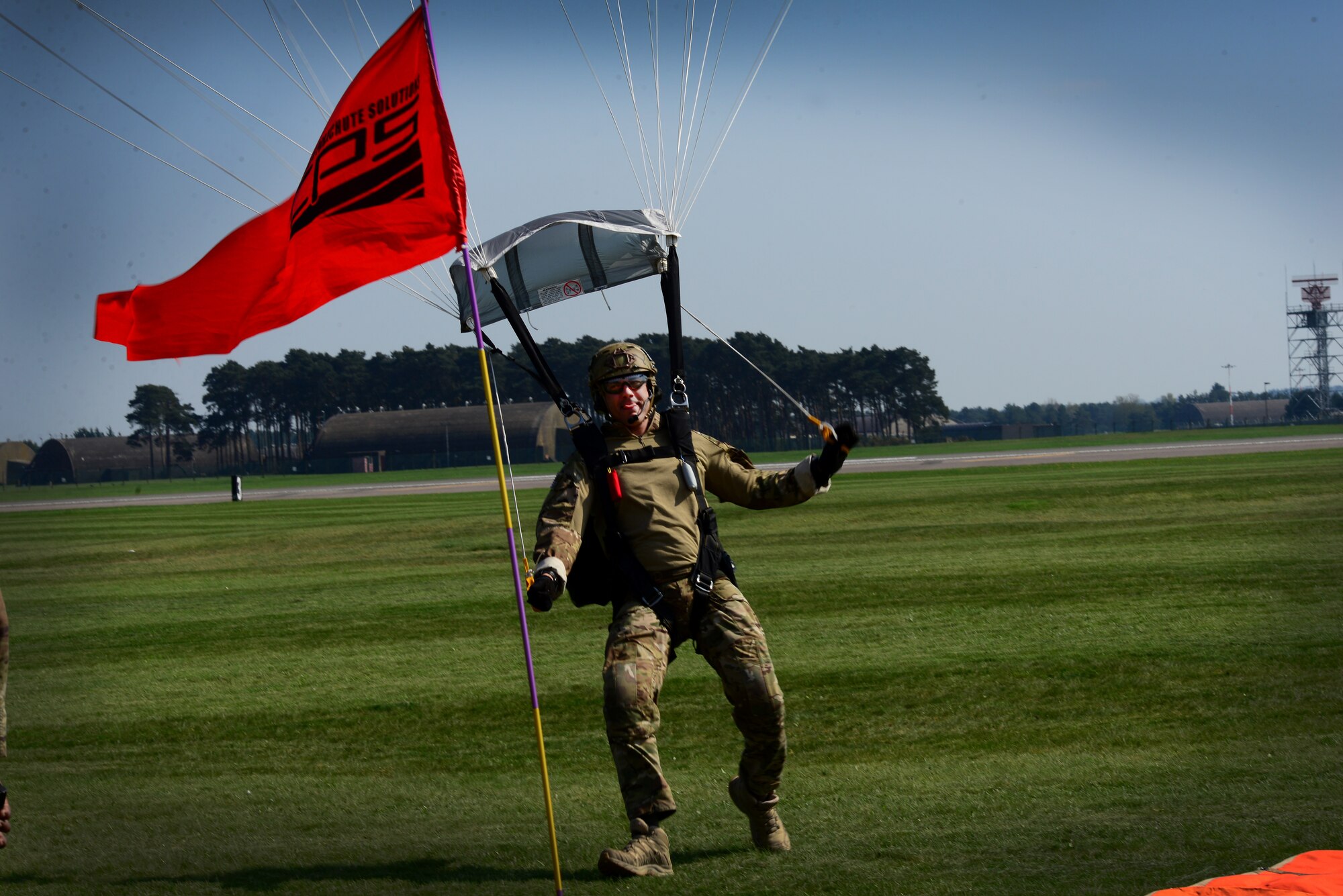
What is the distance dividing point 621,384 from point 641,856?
1.93m

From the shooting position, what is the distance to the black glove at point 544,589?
4.49 m

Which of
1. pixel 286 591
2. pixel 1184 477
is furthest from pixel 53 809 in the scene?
pixel 1184 477

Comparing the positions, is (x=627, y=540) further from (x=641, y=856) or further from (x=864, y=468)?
(x=864, y=468)

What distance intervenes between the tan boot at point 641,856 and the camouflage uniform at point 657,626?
0.06 meters

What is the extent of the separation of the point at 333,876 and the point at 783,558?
11677 millimetres

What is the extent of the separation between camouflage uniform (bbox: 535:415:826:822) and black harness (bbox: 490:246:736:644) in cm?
3

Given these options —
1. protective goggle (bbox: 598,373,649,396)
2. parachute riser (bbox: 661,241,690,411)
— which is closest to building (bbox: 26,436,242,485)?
parachute riser (bbox: 661,241,690,411)

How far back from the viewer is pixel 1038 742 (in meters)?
6.36

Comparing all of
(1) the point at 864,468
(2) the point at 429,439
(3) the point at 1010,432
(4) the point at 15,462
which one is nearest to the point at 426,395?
(2) the point at 429,439

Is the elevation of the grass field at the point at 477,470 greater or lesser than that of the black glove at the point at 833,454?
lesser

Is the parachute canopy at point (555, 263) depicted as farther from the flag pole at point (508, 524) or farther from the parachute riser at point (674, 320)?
the flag pole at point (508, 524)

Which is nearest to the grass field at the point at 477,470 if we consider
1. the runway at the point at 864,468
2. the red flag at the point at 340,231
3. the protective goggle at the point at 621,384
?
the runway at the point at 864,468

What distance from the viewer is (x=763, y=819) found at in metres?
4.68

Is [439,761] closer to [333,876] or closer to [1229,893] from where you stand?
[333,876]
